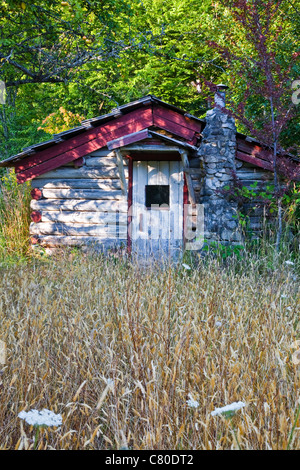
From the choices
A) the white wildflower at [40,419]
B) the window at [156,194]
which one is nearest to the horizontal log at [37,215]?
the window at [156,194]

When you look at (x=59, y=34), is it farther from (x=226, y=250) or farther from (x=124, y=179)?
(x=226, y=250)

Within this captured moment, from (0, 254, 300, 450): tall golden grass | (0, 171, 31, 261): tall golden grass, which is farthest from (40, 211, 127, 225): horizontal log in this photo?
(0, 254, 300, 450): tall golden grass

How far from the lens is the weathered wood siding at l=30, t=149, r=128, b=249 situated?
10.1 metres

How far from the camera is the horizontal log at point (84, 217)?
33.0 feet

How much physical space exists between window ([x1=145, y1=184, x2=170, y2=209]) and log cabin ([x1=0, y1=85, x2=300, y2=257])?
0.07 ft

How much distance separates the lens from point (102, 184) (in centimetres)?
1013

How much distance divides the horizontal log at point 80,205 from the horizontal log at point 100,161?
32.1 inches

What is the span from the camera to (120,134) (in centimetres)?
996

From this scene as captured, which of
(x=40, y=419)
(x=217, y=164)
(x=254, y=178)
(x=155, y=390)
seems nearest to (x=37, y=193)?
(x=217, y=164)

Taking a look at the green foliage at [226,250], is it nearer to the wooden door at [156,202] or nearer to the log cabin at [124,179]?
the log cabin at [124,179]

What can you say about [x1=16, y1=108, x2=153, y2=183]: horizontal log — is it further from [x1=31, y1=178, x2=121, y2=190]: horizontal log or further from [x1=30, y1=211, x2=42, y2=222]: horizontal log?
[x1=30, y1=211, x2=42, y2=222]: horizontal log

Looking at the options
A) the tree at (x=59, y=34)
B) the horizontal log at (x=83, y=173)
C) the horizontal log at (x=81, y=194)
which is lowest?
the horizontal log at (x=81, y=194)
